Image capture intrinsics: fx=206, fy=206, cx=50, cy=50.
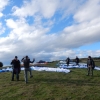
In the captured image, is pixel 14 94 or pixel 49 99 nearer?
pixel 49 99

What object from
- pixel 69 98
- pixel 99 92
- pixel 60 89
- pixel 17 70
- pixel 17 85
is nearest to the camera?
pixel 69 98

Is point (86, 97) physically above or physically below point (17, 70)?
below

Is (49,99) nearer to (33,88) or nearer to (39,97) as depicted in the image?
(39,97)

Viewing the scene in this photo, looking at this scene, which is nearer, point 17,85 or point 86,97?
point 86,97

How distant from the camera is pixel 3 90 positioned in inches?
773

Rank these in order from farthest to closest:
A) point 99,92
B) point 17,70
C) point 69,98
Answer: point 17,70 < point 99,92 < point 69,98

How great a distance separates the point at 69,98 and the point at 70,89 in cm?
221

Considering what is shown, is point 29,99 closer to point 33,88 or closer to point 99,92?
point 33,88

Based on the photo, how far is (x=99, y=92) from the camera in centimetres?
1775

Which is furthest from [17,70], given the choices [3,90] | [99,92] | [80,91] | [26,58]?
[99,92]

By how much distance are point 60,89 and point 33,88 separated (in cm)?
262

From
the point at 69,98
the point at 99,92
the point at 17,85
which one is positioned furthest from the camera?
the point at 17,85

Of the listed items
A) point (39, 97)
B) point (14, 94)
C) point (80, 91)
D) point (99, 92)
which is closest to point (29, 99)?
point (39, 97)

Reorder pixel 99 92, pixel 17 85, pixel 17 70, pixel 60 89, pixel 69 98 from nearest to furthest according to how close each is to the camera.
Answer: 1. pixel 69 98
2. pixel 99 92
3. pixel 60 89
4. pixel 17 85
5. pixel 17 70
